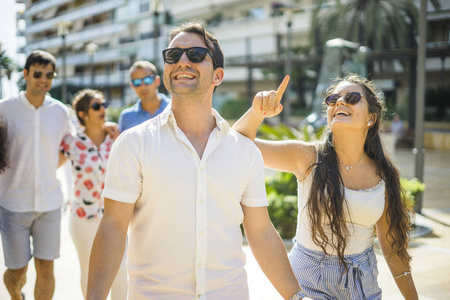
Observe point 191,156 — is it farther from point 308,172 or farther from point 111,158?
point 308,172

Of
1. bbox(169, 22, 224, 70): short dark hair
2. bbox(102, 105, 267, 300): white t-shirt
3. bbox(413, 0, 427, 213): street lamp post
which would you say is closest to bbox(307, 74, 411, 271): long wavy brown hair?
bbox(102, 105, 267, 300): white t-shirt

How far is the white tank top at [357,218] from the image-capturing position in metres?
2.98

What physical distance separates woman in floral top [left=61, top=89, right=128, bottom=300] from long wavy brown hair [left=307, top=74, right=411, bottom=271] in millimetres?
1817

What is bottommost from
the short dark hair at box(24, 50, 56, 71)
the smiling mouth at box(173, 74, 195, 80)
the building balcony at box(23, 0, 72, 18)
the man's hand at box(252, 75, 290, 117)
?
the man's hand at box(252, 75, 290, 117)

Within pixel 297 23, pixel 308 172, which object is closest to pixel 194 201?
pixel 308 172

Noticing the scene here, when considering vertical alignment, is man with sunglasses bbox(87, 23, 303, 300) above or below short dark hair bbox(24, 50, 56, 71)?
below

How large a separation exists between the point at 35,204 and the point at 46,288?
703 mm

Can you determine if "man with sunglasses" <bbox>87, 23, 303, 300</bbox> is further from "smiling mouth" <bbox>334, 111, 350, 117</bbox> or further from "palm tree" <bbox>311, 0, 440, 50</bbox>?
"palm tree" <bbox>311, 0, 440, 50</bbox>

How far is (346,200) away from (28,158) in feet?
8.61

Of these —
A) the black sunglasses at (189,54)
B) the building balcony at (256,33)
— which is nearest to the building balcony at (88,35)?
the building balcony at (256,33)

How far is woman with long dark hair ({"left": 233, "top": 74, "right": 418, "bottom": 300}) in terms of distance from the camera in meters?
2.92

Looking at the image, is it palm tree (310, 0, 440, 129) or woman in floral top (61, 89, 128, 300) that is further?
palm tree (310, 0, 440, 129)

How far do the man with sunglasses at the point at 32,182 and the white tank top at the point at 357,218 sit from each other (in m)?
2.27

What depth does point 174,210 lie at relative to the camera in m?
2.20
